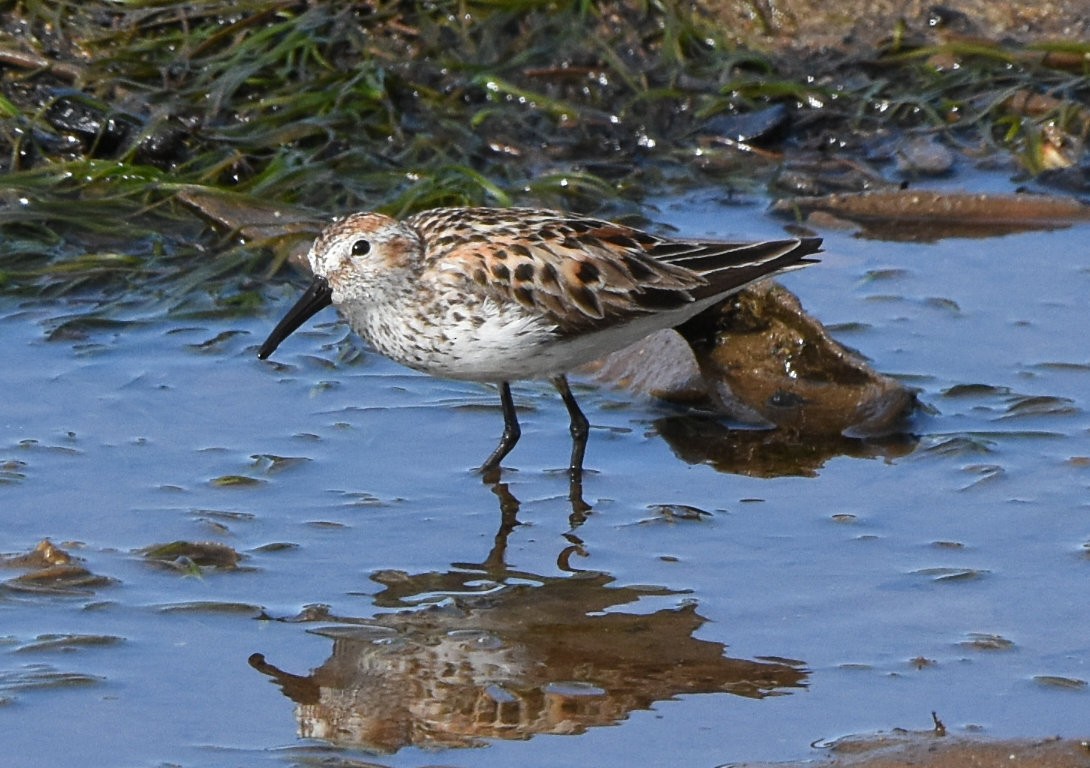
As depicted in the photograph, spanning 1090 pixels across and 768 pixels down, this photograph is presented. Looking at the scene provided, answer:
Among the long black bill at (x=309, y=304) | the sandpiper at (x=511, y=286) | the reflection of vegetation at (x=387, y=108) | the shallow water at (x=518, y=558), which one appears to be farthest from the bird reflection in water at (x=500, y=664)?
the reflection of vegetation at (x=387, y=108)

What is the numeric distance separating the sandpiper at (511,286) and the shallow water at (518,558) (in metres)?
0.47

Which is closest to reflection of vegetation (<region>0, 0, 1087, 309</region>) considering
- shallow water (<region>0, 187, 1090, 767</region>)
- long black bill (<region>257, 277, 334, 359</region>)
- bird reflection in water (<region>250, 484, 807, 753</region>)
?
shallow water (<region>0, 187, 1090, 767</region>)

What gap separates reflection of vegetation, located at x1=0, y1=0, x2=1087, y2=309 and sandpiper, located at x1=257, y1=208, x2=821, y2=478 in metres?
1.71

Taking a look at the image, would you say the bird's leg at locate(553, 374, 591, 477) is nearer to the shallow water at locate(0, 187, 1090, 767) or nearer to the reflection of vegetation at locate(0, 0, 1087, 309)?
the shallow water at locate(0, 187, 1090, 767)

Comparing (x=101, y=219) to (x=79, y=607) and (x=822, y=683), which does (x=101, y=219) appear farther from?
(x=822, y=683)

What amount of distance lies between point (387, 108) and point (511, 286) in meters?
3.22

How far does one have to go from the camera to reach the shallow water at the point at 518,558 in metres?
5.07

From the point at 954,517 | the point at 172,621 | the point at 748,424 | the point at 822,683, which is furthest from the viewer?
the point at 748,424

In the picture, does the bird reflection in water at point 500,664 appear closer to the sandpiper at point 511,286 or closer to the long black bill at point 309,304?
the sandpiper at point 511,286

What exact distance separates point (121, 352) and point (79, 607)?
2511 millimetres

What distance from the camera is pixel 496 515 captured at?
669 centimetres

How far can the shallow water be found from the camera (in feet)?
16.6

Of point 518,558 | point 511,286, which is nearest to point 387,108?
point 511,286

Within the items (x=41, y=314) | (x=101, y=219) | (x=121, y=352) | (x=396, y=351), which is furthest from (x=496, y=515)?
(x=101, y=219)
